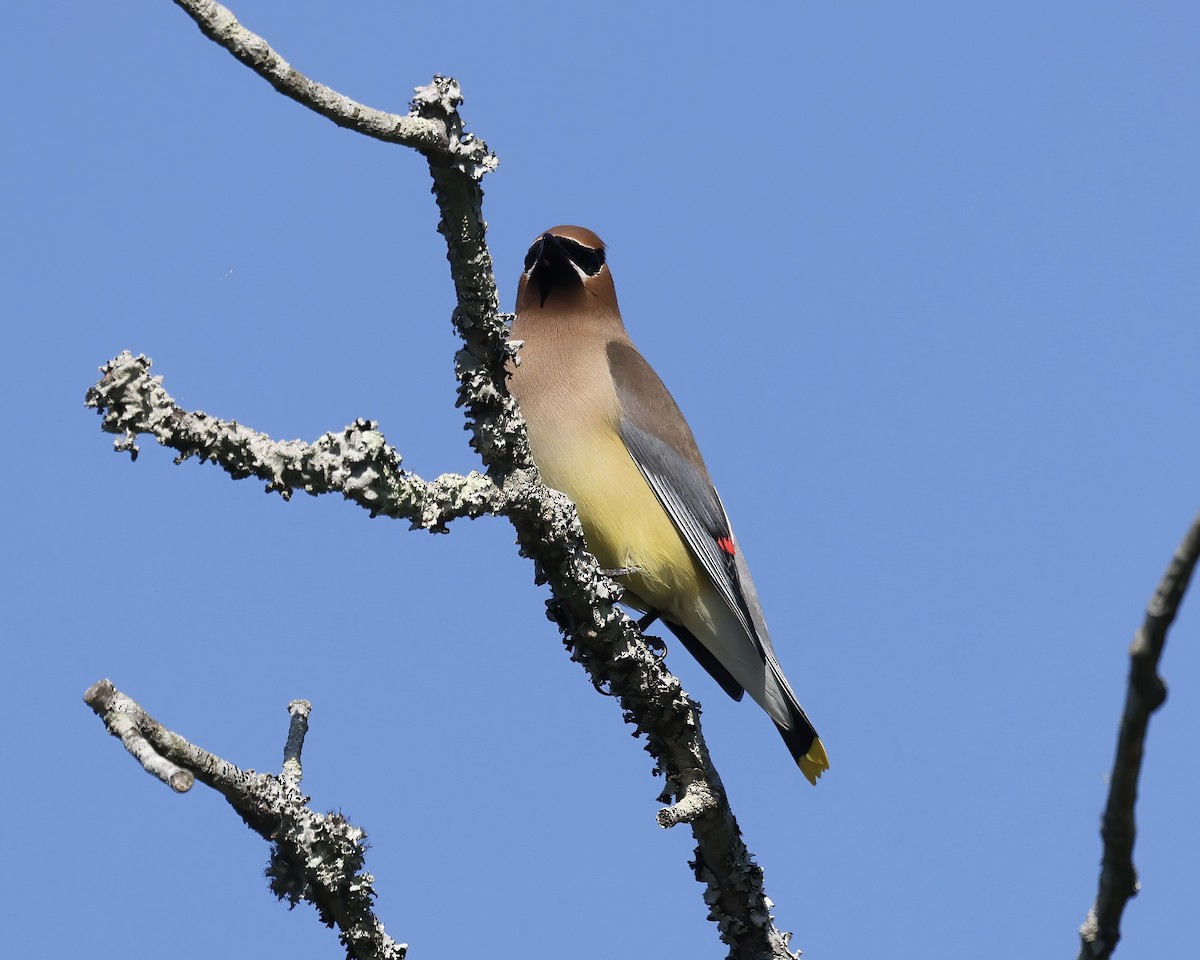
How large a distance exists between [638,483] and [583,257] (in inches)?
42.1

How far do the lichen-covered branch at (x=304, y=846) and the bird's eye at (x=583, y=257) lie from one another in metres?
2.78

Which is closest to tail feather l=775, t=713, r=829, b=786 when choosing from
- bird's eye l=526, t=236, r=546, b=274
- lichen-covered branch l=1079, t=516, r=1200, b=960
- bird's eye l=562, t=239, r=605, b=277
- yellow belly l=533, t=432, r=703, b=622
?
yellow belly l=533, t=432, r=703, b=622

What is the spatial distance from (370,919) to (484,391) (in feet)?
3.96

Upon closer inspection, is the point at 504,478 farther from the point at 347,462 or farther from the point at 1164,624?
the point at 1164,624

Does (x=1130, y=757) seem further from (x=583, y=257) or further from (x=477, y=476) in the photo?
(x=583, y=257)

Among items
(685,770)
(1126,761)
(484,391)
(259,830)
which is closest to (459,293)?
(484,391)

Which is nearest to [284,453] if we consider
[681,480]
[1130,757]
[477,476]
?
[477,476]

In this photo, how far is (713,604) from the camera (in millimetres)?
5070

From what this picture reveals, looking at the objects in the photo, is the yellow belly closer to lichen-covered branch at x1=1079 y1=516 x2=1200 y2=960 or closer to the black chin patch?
the black chin patch

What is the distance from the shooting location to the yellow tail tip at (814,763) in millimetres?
5059

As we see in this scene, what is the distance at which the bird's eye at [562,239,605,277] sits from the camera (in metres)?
5.49

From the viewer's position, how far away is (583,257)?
5.51 meters

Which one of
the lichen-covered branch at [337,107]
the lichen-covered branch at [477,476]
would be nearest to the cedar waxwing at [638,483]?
the lichen-covered branch at [477,476]

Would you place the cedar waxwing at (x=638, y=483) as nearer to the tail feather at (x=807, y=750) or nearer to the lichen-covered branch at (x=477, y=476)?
the tail feather at (x=807, y=750)
